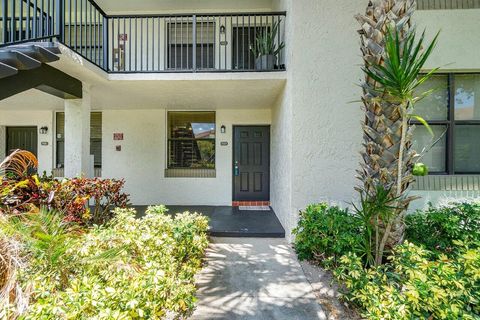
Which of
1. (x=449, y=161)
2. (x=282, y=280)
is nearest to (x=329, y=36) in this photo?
(x=449, y=161)

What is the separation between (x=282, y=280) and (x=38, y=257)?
2.66m

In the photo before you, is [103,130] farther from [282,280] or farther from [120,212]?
[282,280]

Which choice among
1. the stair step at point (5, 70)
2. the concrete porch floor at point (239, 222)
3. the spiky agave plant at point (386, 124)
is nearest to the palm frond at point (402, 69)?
the spiky agave plant at point (386, 124)

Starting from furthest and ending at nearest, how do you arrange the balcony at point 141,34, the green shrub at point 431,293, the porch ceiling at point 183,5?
1. the porch ceiling at point 183,5
2. the balcony at point 141,34
3. the green shrub at point 431,293

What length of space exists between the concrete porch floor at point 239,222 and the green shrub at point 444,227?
2.14 m

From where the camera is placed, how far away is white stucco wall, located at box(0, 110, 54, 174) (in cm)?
707

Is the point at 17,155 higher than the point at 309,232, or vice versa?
the point at 17,155

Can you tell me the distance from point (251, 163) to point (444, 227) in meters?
4.58

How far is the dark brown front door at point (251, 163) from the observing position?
698cm

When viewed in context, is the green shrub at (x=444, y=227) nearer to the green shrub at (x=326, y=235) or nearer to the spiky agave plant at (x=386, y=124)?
the spiky agave plant at (x=386, y=124)

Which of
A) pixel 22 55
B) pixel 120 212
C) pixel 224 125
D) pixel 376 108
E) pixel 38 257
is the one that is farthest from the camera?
pixel 224 125

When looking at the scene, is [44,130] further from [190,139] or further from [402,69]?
[402,69]

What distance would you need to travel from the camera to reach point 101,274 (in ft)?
6.86

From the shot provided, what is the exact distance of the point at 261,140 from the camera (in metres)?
6.99
